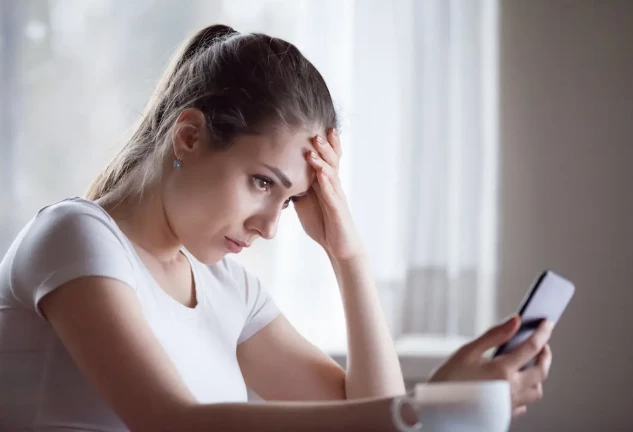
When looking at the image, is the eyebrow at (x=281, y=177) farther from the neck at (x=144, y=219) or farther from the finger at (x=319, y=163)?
the neck at (x=144, y=219)

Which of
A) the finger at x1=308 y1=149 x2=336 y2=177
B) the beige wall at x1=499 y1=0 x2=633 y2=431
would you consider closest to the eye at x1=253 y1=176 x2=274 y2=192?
the finger at x1=308 y1=149 x2=336 y2=177

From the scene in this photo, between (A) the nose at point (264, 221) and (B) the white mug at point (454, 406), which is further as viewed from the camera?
(A) the nose at point (264, 221)

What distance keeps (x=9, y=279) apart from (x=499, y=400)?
81 centimetres

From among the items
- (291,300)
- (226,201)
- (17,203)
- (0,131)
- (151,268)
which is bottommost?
(291,300)

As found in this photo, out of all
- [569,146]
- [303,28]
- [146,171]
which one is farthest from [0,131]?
[569,146]

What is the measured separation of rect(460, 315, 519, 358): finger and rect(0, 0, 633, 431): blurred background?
138 centimetres

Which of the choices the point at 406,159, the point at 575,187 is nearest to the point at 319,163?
the point at 406,159

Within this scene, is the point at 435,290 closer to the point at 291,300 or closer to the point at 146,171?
the point at 291,300

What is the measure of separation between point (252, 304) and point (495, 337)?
2.52ft

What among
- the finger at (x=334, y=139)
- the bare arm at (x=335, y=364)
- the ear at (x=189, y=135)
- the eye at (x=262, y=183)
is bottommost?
the bare arm at (x=335, y=364)

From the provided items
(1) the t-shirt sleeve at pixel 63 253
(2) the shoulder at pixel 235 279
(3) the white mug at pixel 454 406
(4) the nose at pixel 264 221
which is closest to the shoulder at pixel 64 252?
(1) the t-shirt sleeve at pixel 63 253

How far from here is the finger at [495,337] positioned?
991 millimetres

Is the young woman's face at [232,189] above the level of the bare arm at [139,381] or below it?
above

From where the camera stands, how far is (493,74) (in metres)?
2.50
